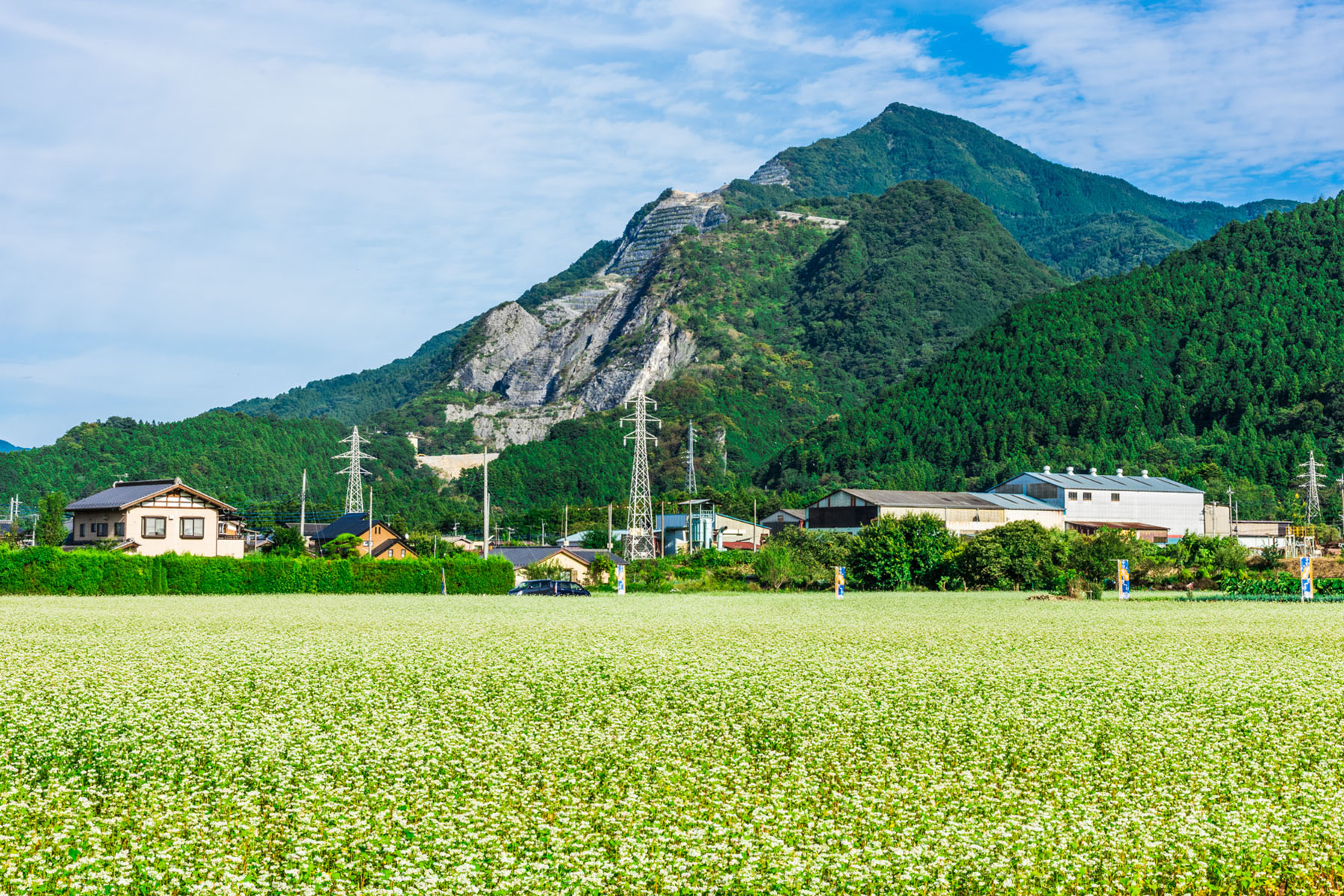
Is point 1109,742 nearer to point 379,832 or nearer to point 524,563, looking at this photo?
point 379,832

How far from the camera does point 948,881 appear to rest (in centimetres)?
859

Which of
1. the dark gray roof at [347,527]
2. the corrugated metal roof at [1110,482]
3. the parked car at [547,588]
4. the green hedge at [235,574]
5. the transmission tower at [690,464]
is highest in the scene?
the transmission tower at [690,464]

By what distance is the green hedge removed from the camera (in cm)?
4875

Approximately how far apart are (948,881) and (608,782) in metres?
3.99

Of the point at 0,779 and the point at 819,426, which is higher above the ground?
the point at 819,426

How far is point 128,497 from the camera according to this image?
2640 inches

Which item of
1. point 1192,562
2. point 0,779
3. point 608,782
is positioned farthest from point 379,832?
point 1192,562

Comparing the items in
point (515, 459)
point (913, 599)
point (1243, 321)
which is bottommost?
point (913, 599)

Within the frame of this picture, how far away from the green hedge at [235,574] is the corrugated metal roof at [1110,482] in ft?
208

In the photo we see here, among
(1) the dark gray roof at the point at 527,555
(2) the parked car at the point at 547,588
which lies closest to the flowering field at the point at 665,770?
(2) the parked car at the point at 547,588

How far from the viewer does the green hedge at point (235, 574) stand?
48750 millimetres

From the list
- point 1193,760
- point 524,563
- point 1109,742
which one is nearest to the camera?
point 1193,760

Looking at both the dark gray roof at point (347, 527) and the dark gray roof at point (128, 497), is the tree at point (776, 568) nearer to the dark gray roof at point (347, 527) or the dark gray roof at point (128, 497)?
the dark gray roof at point (347, 527)

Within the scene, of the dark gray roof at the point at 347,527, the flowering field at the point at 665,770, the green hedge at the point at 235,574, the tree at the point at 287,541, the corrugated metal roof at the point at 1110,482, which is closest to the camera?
the flowering field at the point at 665,770
